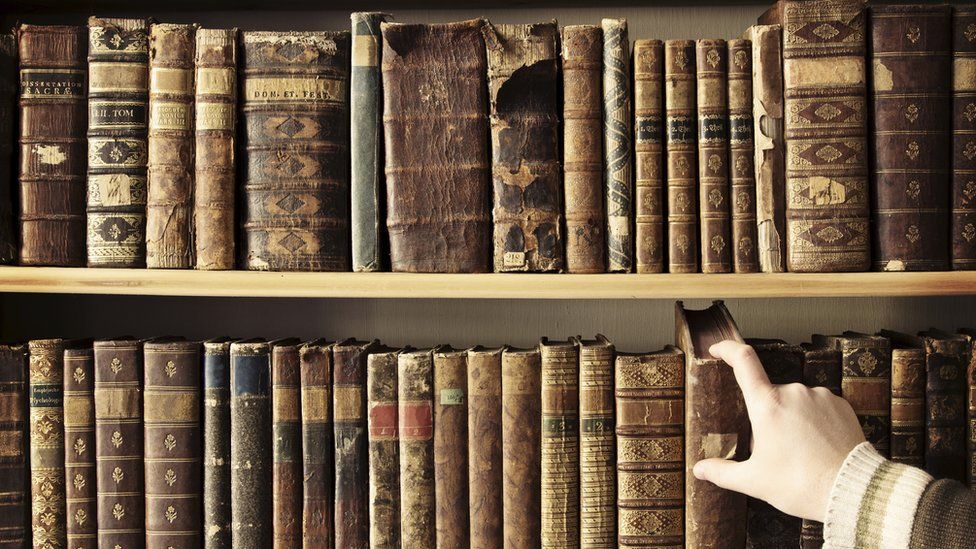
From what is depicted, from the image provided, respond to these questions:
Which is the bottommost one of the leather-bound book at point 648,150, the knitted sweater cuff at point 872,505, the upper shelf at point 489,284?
the knitted sweater cuff at point 872,505

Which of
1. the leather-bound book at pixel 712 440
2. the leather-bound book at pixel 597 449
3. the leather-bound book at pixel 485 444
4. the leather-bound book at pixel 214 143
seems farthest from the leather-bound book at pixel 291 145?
the leather-bound book at pixel 712 440

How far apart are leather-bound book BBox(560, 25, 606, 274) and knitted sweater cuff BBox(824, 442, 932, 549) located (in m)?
0.35

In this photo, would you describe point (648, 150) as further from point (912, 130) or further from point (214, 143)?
point (214, 143)

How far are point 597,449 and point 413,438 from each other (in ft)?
0.73

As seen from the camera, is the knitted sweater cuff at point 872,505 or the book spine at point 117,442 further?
the book spine at point 117,442

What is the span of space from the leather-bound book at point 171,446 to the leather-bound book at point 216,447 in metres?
0.02

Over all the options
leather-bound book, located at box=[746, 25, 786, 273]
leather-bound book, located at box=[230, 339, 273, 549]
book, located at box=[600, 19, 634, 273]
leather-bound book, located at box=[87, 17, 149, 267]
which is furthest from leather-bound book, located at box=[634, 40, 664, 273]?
leather-bound book, located at box=[87, 17, 149, 267]

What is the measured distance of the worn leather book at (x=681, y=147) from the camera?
0.89 meters

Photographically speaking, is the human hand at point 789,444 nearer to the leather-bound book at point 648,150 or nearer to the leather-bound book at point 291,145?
the leather-bound book at point 648,150

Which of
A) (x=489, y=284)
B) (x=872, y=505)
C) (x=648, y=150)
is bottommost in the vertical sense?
(x=872, y=505)

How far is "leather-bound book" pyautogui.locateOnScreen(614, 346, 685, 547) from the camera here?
889mm

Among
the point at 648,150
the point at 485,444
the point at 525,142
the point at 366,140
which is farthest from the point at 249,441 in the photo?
the point at 648,150

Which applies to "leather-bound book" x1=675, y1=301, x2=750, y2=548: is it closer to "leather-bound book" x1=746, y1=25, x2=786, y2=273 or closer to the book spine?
"leather-bound book" x1=746, y1=25, x2=786, y2=273

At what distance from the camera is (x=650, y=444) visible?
891 mm
